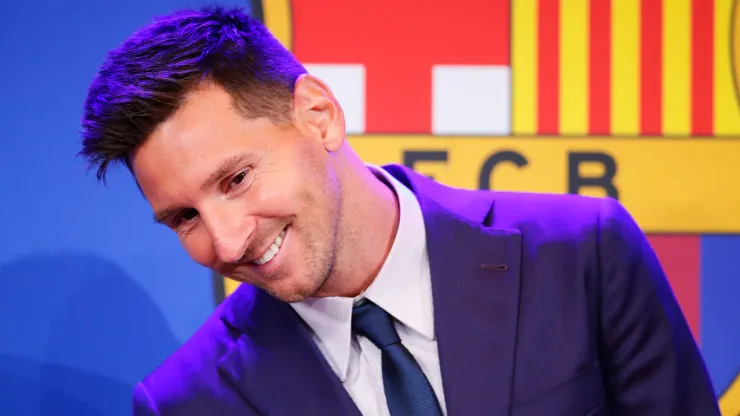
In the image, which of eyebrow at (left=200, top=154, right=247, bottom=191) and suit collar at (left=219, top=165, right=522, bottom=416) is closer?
eyebrow at (left=200, top=154, right=247, bottom=191)

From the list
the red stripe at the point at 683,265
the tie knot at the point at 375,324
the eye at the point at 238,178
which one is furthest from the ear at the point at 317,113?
the red stripe at the point at 683,265

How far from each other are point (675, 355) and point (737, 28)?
2.82ft

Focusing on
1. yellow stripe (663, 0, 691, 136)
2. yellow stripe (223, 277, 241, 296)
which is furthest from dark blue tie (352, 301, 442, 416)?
yellow stripe (663, 0, 691, 136)

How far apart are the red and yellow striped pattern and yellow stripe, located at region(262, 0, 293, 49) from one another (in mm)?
466

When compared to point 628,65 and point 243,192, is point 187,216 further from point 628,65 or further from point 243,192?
point 628,65

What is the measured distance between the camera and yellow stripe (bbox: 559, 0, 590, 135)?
187 centimetres

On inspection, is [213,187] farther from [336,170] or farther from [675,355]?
[675,355]

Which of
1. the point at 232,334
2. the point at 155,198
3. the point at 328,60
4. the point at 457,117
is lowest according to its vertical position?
the point at 232,334

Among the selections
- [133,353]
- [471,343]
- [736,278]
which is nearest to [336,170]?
[471,343]

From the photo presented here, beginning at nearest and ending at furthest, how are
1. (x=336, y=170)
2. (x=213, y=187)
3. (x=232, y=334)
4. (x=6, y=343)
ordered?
1. (x=213, y=187)
2. (x=336, y=170)
3. (x=232, y=334)
4. (x=6, y=343)

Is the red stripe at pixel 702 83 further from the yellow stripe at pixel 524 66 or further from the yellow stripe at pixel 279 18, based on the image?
the yellow stripe at pixel 279 18

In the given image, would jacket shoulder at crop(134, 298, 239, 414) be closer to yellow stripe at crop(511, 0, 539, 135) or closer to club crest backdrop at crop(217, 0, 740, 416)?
club crest backdrop at crop(217, 0, 740, 416)

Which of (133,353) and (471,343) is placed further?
(133,353)

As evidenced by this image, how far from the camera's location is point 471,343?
4.34 ft
